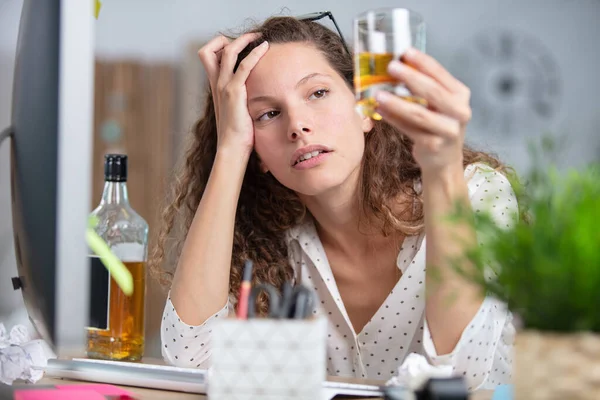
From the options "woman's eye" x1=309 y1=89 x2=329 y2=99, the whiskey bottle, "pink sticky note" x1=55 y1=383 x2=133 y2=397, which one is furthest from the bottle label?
"woman's eye" x1=309 y1=89 x2=329 y2=99

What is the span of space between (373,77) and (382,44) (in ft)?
0.13

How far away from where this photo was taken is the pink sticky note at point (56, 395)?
84 centimetres

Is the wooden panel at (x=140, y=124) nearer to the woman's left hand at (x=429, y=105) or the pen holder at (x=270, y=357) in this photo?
the woman's left hand at (x=429, y=105)

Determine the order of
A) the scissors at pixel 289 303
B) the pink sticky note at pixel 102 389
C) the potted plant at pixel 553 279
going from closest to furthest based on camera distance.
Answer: the potted plant at pixel 553 279
the scissors at pixel 289 303
the pink sticky note at pixel 102 389

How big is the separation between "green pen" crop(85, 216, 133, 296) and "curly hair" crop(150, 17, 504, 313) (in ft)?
0.88

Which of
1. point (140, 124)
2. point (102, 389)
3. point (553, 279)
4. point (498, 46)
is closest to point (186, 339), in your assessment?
point (102, 389)

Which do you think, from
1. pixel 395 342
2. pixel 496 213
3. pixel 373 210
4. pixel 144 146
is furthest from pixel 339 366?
pixel 144 146

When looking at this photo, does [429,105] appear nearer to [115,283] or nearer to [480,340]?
[480,340]

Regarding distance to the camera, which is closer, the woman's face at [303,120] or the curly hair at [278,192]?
the woman's face at [303,120]

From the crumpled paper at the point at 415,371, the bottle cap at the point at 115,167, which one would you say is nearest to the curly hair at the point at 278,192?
the bottle cap at the point at 115,167

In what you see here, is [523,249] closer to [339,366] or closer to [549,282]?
[549,282]

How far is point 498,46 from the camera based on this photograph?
148 inches

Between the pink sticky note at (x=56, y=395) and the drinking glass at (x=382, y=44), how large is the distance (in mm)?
503

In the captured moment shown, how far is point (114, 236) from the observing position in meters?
1.35
